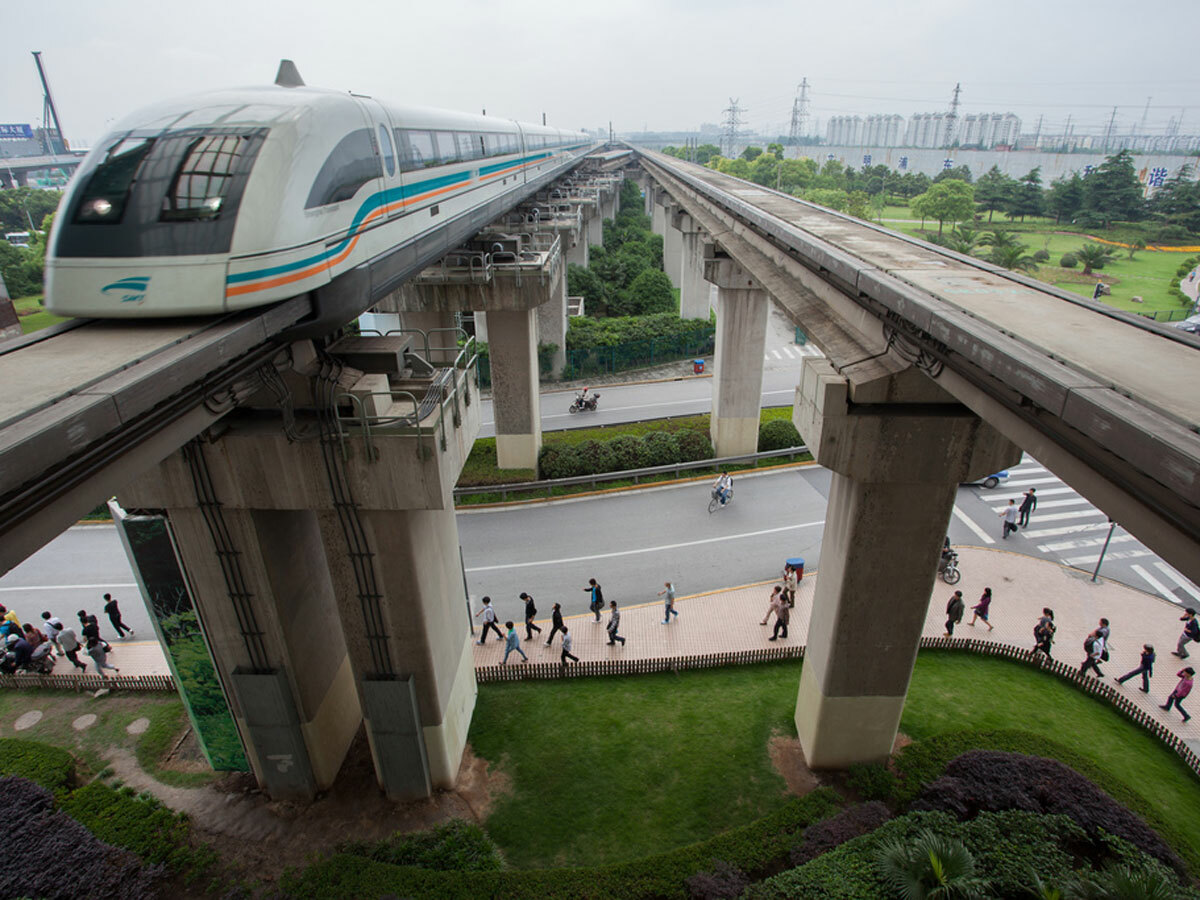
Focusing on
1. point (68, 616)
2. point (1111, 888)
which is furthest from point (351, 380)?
point (68, 616)

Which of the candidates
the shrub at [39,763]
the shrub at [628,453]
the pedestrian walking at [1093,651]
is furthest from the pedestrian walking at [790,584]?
the shrub at [39,763]

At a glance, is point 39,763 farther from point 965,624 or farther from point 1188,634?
point 1188,634

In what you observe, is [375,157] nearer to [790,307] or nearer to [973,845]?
[790,307]

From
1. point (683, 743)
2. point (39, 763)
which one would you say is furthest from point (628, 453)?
point (39, 763)

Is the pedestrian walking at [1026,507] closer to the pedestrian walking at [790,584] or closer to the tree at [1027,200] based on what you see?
the pedestrian walking at [790,584]

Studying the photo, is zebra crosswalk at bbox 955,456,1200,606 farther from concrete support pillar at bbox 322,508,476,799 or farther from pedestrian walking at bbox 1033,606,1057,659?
concrete support pillar at bbox 322,508,476,799

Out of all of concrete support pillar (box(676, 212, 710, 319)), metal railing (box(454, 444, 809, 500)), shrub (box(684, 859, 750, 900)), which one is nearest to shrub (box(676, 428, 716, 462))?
metal railing (box(454, 444, 809, 500))
